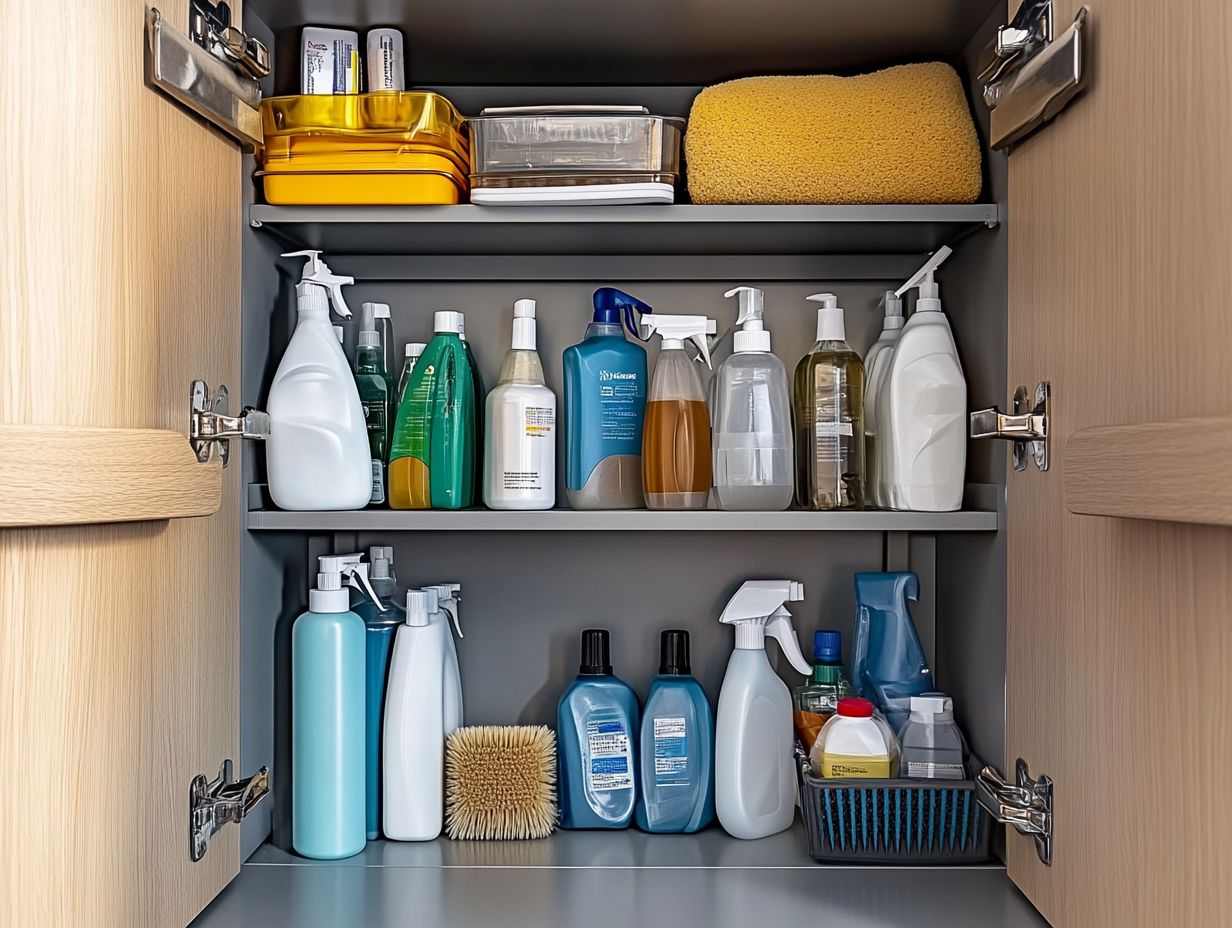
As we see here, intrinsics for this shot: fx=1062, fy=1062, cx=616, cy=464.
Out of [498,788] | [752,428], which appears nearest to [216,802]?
[498,788]

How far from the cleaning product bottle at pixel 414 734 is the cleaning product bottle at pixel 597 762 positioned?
13 cm

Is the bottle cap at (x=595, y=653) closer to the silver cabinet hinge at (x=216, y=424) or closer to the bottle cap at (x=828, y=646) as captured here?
the bottle cap at (x=828, y=646)

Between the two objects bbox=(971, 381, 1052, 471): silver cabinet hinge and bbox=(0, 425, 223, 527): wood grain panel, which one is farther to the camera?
bbox=(971, 381, 1052, 471): silver cabinet hinge

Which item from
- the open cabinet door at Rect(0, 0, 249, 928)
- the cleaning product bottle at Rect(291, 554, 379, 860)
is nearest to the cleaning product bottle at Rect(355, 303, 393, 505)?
the cleaning product bottle at Rect(291, 554, 379, 860)

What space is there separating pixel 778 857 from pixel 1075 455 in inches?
21.5

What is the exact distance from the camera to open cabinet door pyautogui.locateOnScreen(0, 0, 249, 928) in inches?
25.0

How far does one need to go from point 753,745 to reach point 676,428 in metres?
0.33

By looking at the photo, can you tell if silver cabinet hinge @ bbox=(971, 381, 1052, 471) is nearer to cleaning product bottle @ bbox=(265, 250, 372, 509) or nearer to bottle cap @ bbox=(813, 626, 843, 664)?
bottle cap @ bbox=(813, 626, 843, 664)

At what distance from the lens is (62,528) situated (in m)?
0.68

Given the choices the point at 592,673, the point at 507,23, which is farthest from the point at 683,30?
the point at 592,673

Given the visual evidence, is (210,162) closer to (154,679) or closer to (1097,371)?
(154,679)

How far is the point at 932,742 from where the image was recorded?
3.38ft

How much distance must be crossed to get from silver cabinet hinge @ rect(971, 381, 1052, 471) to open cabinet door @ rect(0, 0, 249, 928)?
63 centimetres

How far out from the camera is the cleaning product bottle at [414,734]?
1083 mm
